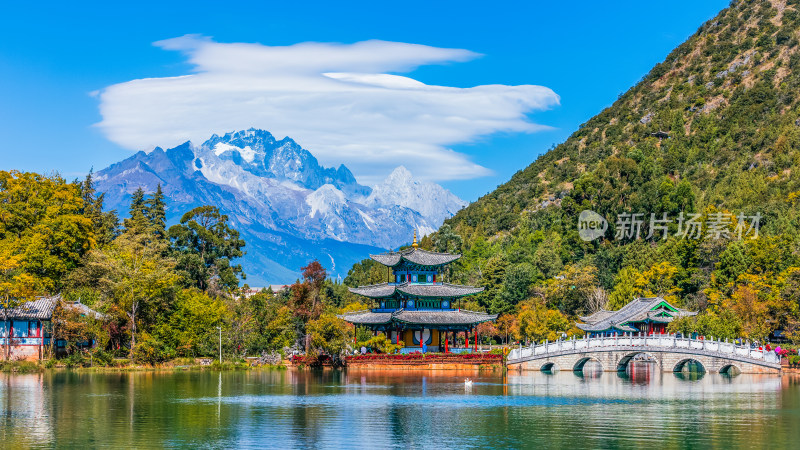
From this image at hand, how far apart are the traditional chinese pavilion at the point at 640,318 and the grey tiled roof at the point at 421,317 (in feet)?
30.0

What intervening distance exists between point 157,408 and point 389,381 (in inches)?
771

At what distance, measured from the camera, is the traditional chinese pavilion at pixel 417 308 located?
238ft

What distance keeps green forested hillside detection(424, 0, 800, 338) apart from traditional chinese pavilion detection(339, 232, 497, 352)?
7.18 metres

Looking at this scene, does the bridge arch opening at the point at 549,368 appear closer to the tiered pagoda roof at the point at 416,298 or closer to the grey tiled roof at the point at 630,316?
the tiered pagoda roof at the point at 416,298

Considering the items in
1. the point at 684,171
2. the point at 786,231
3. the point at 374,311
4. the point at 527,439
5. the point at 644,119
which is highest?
the point at 644,119

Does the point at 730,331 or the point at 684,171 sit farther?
the point at 684,171

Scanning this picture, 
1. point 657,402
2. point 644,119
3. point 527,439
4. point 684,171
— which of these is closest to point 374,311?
point 657,402

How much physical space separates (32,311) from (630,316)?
43791mm

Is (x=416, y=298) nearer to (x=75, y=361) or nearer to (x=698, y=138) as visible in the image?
(x=75, y=361)

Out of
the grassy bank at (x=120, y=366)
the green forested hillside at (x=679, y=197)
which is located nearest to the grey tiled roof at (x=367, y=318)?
the grassy bank at (x=120, y=366)

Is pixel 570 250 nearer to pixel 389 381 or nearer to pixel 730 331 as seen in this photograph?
pixel 730 331

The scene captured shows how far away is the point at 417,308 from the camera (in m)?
74.7

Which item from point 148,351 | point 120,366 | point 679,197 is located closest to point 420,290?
point 148,351

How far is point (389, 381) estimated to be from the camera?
56.3 meters
